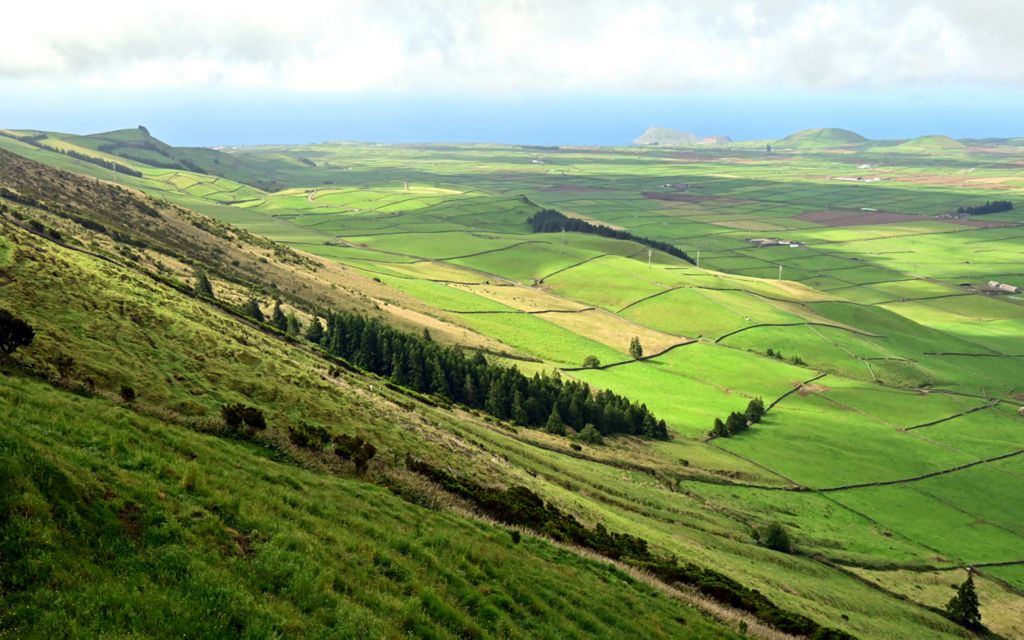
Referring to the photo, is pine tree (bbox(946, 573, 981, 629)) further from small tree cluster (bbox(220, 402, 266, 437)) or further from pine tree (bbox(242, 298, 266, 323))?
pine tree (bbox(242, 298, 266, 323))

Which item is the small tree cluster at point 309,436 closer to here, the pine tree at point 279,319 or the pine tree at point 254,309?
the pine tree at point 254,309

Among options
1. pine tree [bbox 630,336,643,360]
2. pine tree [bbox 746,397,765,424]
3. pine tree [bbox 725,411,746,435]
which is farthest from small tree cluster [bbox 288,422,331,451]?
pine tree [bbox 630,336,643,360]

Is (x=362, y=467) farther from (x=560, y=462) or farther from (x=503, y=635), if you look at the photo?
(x=560, y=462)

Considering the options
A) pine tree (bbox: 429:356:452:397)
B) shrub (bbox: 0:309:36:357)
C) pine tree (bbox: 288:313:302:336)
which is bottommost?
pine tree (bbox: 429:356:452:397)

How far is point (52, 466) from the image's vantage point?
693 inches

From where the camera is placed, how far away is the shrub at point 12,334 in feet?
99.6

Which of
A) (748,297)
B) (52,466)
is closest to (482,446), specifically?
(52,466)

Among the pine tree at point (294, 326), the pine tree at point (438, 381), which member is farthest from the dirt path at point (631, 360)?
the pine tree at point (294, 326)

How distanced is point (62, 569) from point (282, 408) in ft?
88.1

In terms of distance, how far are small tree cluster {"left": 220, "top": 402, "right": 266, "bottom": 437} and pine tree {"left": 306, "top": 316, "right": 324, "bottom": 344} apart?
65988mm

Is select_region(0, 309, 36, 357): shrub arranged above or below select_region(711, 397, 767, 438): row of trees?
above

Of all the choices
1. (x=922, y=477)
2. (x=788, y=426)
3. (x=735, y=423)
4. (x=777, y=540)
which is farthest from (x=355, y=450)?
(x=922, y=477)

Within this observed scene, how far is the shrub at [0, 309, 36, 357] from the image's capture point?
30359mm

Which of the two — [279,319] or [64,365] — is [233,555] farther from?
[279,319]
